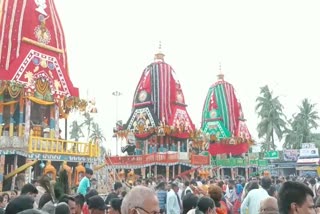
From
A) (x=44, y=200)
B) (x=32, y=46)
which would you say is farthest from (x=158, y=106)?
(x=44, y=200)

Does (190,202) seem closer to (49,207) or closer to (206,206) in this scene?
(206,206)

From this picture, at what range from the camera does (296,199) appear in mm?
2836

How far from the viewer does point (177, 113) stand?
3325cm

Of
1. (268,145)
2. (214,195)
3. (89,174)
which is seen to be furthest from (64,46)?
(268,145)

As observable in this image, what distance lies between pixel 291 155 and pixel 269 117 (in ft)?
18.5

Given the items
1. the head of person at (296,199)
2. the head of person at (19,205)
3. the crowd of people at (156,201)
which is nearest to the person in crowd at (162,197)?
the crowd of people at (156,201)

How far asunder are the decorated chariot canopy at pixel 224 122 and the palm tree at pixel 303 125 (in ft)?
19.9

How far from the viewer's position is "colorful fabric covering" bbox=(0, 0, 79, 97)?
2033 centimetres

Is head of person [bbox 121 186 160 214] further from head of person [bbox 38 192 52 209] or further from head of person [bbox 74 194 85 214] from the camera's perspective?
head of person [bbox 74 194 85 214]

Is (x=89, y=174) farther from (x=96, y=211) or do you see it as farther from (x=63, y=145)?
(x=63, y=145)

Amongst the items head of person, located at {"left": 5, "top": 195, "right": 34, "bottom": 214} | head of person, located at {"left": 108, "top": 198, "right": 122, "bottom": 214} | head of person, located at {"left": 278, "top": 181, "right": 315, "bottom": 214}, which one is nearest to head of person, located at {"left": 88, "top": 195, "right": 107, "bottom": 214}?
head of person, located at {"left": 108, "top": 198, "right": 122, "bottom": 214}

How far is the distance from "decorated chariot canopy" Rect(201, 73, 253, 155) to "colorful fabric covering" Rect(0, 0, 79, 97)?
2030 cm

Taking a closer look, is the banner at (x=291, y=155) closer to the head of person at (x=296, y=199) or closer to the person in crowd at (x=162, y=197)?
the person in crowd at (x=162, y=197)

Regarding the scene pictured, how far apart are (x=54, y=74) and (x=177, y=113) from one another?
44.5 feet
